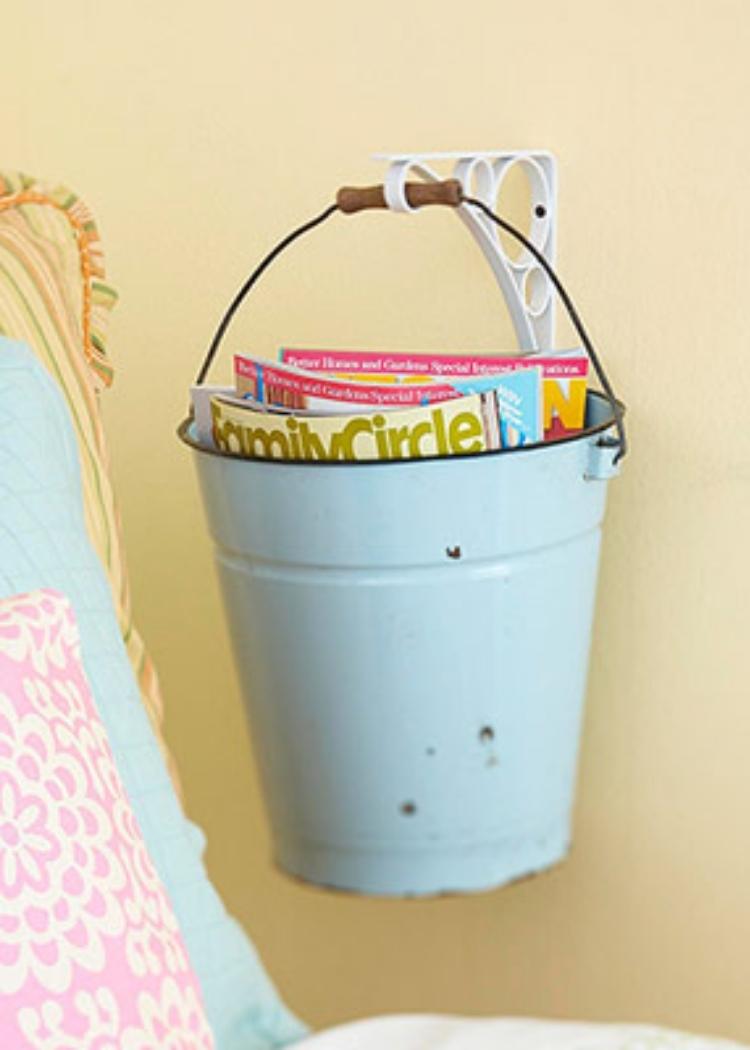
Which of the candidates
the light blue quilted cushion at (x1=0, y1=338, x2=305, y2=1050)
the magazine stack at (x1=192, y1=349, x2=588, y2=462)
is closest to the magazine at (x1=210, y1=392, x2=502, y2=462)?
the magazine stack at (x1=192, y1=349, x2=588, y2=462)

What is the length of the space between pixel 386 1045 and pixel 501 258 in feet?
2.22

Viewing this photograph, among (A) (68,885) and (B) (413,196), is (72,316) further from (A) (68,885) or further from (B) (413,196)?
(A) (68,885)

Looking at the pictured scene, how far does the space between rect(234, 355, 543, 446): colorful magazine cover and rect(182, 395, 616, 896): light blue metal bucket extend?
27 mm

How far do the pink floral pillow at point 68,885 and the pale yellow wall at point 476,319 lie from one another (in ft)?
2.37

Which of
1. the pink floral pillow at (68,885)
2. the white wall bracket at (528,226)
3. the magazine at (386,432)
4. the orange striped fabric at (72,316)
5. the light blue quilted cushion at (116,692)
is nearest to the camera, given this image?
the pink floral pillow at (68,885)

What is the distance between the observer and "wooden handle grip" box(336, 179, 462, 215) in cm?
132

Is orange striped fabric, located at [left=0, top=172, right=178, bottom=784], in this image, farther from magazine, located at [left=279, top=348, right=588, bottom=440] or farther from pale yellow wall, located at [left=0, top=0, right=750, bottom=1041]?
pale yellow wall, located at [left=0, top=0, right=750, bottom=1041]

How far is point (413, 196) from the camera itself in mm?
1339

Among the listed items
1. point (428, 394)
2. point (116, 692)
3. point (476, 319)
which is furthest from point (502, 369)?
point (116, 692)

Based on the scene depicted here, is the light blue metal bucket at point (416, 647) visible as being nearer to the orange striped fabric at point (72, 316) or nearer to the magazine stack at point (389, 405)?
the magazine stack at point (389, 405)

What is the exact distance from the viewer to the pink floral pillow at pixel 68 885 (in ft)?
2.41

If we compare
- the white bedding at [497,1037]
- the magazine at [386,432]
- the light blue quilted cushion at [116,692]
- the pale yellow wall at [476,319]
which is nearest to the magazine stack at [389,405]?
the magazine at [386,432]

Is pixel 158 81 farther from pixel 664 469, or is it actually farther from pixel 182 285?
pixel 664 469

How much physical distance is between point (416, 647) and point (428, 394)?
0.65 ft
